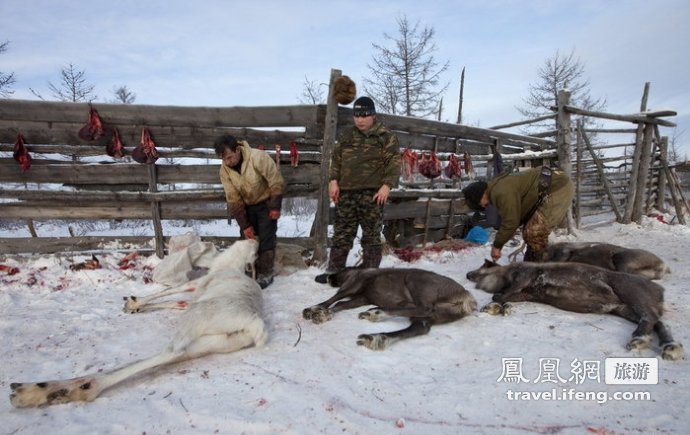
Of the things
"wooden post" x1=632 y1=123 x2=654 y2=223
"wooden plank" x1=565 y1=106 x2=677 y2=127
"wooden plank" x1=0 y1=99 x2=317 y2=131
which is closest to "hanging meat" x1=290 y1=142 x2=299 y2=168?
"wooden plank" x1=0 y1=99 x2=317 y2=131

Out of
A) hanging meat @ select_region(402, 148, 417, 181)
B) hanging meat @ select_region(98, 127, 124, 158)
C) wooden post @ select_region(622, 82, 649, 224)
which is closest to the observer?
hanging meat @ select_region(98, 127, 124, 158)

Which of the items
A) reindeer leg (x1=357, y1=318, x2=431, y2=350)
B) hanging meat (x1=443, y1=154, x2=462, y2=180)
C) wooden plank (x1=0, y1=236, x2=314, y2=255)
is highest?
hanging meat (x1=443, y1=154, x2=462, y2=180)

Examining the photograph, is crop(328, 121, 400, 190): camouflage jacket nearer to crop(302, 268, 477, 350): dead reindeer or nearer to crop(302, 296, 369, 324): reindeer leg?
crop(302, 268, 477, 350): dead reindeer

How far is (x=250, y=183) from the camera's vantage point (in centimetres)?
446

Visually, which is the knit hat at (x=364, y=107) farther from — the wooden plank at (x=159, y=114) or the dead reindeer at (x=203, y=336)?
the dead reindeer at (x=203, y=336)

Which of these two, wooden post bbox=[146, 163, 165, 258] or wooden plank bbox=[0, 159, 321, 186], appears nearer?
wooden plank bbox=[0, 159, 321, 186]

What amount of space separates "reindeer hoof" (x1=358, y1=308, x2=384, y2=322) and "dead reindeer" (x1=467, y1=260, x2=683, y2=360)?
1044mm

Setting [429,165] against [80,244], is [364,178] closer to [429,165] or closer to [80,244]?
[429,165]

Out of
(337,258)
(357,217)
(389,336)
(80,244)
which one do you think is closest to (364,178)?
(357,217)

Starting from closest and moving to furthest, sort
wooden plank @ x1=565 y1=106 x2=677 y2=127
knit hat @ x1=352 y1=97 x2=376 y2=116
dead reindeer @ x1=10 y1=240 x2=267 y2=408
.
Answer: dead reindeer @ x1=10 y1=240 x2=267 y2=408, knit hat @ x1=352 y1=97 x2=376 y2=116, wooden plank @ x1=565 y1=106 x2=677 y2=127

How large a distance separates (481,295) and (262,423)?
3.04 metres

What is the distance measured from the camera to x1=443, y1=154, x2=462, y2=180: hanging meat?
7.47 m

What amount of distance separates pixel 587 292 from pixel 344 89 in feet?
12.5

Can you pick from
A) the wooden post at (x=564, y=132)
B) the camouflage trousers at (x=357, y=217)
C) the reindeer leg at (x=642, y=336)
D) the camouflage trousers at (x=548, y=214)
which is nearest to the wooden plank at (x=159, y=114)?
the camouflage trousers at (x=357, y=217)
